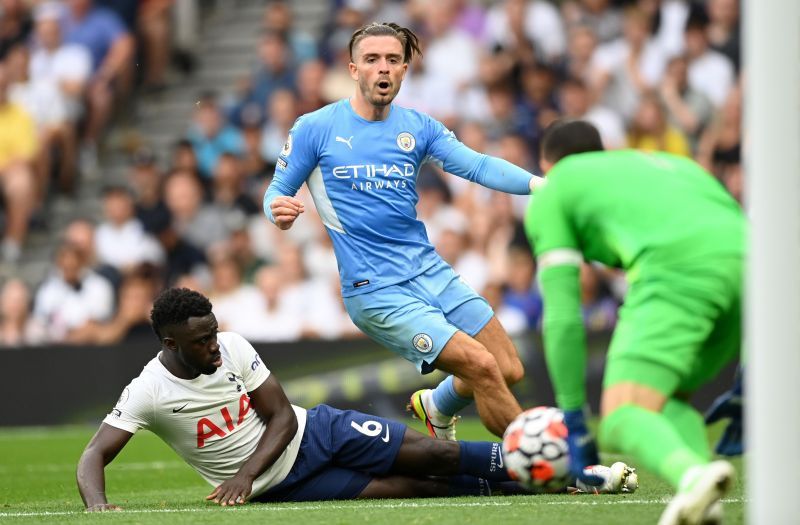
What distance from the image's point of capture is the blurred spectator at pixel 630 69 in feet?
52.2

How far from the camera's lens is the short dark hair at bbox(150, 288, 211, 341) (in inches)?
284

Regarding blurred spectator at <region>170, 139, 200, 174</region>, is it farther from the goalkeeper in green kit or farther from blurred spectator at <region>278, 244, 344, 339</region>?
the goalkeeper in green kit

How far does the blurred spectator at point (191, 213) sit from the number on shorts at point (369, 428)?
30.9 ft

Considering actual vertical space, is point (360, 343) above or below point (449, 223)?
below

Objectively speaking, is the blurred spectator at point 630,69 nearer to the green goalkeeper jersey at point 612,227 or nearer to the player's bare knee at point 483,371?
the player's bare knee at point 483,371

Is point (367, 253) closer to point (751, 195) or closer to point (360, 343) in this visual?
point (751, 195)

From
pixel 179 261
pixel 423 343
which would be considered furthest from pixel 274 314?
pixel 423 343

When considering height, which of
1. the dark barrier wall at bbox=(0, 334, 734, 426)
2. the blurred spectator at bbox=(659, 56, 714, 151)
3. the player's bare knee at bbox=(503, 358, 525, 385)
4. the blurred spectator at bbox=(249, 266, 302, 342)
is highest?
the blurred spectator at bbox=(659, 56, 714, 151)

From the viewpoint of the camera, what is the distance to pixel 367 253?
8180mm

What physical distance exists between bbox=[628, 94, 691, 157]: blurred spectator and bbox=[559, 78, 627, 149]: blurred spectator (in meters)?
0.21

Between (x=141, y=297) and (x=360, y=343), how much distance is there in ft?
9.18

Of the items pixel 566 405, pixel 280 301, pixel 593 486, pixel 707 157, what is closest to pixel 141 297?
pixel 280 301

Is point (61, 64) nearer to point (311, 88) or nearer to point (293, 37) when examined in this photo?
point (293, 37)

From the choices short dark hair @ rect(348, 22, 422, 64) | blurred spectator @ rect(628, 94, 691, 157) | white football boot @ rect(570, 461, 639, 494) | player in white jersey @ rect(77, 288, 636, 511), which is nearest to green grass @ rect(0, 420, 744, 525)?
white football boot @ rect(570, 461, 639, 494)
